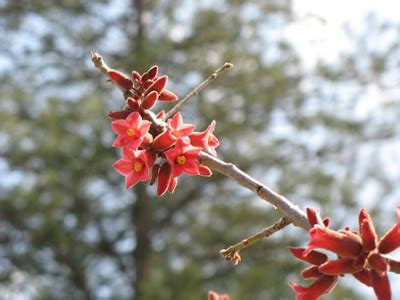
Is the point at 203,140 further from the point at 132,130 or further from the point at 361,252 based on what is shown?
the point at 361,252

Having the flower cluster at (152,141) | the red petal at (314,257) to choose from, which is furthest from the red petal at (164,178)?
the red petal at (314,257)

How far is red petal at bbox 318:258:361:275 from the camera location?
3.17 feet

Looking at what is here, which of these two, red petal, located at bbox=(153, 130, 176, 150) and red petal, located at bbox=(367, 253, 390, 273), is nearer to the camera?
red petal, located at bbox=(367, 253, 390, 273)

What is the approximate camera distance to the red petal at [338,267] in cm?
96

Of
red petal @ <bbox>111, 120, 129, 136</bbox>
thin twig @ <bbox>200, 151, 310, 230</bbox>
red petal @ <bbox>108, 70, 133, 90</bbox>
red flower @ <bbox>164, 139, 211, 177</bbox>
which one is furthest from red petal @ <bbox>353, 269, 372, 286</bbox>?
red petal @ <bbox>108, 70, 133, 90</bbox>

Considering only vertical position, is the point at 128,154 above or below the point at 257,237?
above

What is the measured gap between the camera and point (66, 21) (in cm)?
1148

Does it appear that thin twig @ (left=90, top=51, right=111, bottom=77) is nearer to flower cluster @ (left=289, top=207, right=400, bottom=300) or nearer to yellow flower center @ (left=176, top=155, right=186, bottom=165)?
yellow flower center @ (left=176, top=155, right=186, bottom=165)

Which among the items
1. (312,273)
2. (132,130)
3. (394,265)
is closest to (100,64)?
(132,130)

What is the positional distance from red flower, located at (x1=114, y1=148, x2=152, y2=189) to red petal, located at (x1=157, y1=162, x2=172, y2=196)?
0.08 ft

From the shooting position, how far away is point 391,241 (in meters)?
0.98

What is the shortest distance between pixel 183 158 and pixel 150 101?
5.4 inches

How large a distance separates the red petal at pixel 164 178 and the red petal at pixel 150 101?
102 millimetres

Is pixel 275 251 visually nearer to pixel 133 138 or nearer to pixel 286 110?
pixel 286 110
